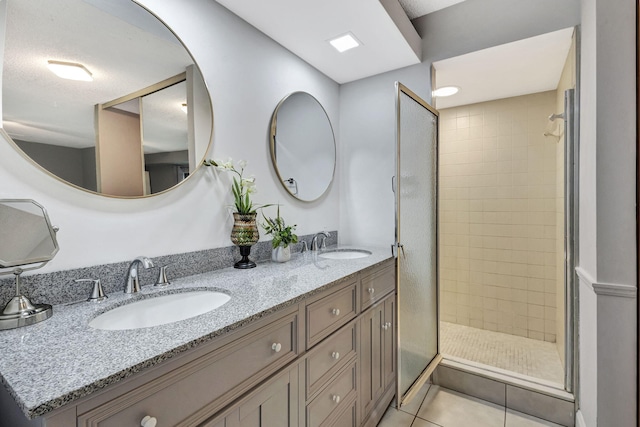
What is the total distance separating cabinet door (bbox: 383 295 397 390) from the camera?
1.82 metres

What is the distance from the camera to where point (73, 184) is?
1.04 metres

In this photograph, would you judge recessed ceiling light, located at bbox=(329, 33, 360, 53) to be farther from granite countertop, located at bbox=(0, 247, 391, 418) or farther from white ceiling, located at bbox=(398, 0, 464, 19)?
granite countertop, located at bbox=(0, 247, 391, 418)

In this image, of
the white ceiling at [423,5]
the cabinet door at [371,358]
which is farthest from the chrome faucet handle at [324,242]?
the white ceiling at [423,5]

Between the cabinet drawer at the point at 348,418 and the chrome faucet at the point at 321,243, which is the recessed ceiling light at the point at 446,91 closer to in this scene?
the chrome faucet at the point at 321,243

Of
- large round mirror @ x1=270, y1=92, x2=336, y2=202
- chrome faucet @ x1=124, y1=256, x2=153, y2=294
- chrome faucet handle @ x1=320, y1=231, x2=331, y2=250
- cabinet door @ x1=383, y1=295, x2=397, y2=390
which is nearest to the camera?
chrome faucet @ x1=124, y1=256, x2=153, y2=294

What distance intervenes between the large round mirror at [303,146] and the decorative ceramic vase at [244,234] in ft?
1.51

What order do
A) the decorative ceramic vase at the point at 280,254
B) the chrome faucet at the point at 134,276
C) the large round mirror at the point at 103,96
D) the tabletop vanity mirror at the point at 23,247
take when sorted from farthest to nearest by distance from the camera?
1. the decorative ceramic vase at the point at 280,254
2. the chrome faucet at the point at 134,276
3. the large round mirror at the point at 103,96
4. the tabletop vanity mirror at the point at 23,247

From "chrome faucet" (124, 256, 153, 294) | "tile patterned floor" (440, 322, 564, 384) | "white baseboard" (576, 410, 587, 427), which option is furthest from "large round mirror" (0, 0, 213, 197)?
"tile patterned floor" (440, 322, 564, 384)

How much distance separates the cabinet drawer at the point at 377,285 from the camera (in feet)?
5.22

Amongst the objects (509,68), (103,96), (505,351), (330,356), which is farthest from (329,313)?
(509,68)

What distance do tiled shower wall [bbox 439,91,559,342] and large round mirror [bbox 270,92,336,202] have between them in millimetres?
1565

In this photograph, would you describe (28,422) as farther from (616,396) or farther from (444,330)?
(444,330)

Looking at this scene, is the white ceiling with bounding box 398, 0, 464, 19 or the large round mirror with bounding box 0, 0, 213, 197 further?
the white ceiling with bounding box 398, 0, 464, 19

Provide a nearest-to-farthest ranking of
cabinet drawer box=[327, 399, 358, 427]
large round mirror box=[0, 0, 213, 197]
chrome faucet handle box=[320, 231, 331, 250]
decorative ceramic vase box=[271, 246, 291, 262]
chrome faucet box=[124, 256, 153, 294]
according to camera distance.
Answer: large round mirror box=[0, 0, 213, 197]
chrome faucet box=[124, 256, 153, 294]
cabinet drawer box=[327, 399, 358, 427]
decorative ceramic vase box=[271, 246, 291, 262]
chrome faucet handle box=[320, 231, 331, 250]
